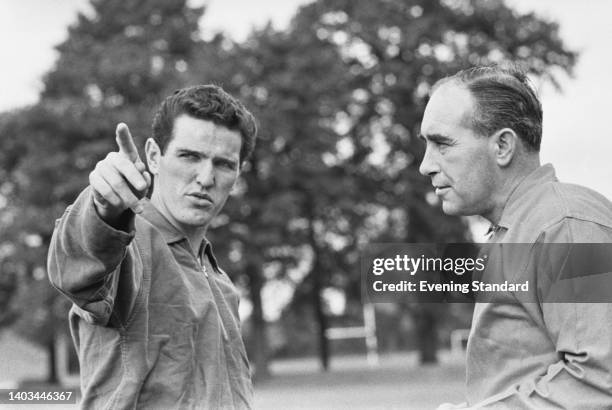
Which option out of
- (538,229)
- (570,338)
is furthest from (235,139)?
(570,338)

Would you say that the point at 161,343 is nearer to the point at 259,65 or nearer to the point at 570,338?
the point at 570,338

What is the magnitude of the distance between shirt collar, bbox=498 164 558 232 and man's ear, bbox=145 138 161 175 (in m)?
1.60

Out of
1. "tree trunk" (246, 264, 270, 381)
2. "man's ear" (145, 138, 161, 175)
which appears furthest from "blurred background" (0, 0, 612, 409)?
"man's ear" (145, 138, 161, 175)

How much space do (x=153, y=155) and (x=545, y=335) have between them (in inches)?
78.0

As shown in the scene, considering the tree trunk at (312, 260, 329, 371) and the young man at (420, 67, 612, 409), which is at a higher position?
the tree trunk at (312, 260, 329, 371)

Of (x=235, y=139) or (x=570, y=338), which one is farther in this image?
(x=235, y=139)

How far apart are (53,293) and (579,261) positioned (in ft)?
104

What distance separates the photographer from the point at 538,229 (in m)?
2.39

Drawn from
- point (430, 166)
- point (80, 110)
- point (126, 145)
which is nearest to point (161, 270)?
point (126, 145)

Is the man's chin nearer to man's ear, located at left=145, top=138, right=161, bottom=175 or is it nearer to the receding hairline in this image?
the receding hairline

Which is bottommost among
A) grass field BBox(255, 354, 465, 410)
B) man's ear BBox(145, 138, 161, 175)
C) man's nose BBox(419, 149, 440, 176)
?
grass field BBox(255, 354, 465, 410)

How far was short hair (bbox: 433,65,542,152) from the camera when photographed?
2756mm

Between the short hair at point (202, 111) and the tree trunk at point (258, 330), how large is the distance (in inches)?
1115

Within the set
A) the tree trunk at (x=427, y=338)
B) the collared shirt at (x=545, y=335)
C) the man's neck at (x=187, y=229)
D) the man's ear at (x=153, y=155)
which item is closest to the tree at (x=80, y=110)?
the tree trunk at (x=427, y=338)
